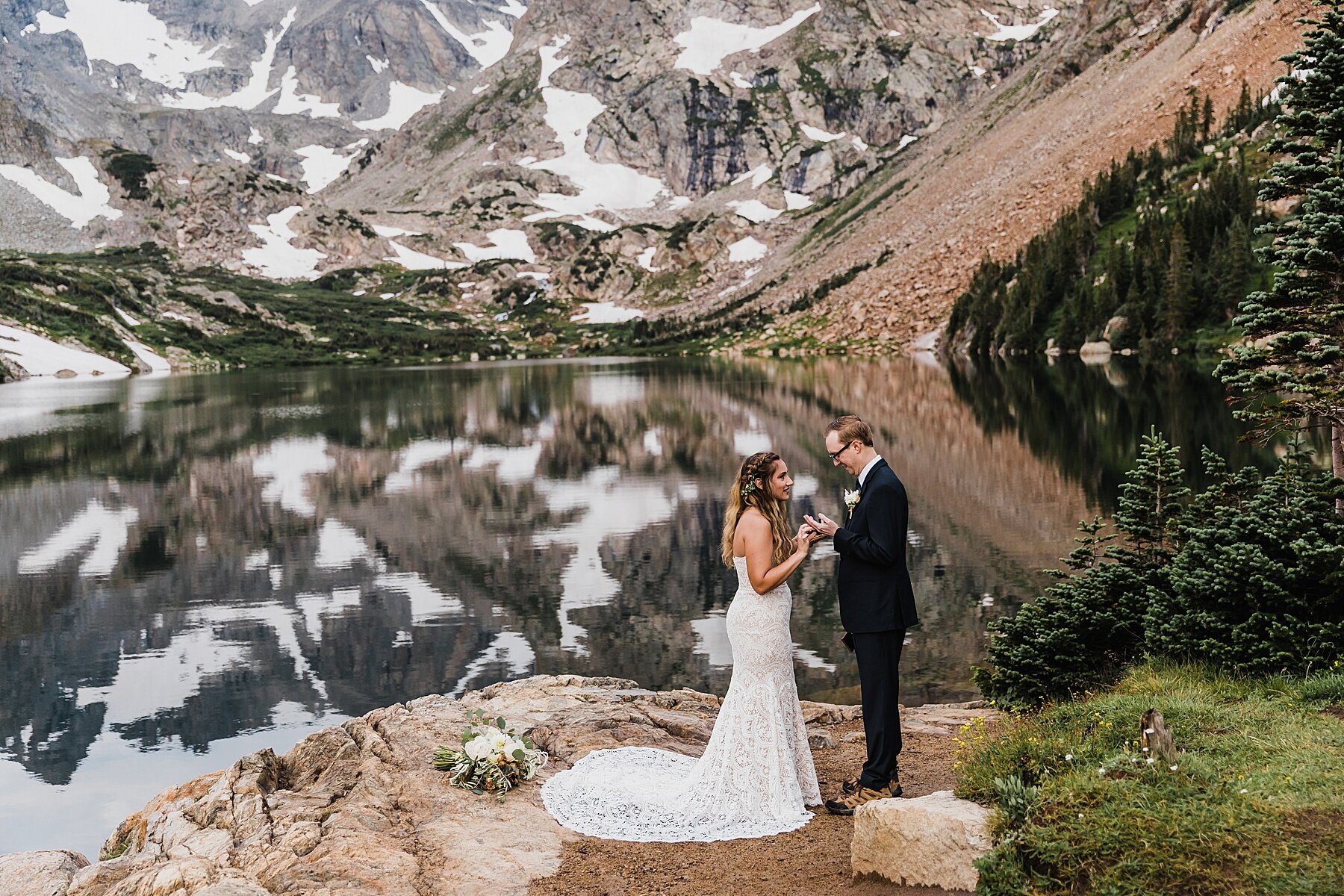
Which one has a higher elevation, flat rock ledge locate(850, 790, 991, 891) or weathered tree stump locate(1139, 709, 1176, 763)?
weathered tree stump locate(1139, 709, 1176, 763)

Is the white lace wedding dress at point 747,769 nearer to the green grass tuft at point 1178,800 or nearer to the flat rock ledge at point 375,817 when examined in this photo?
the flat rock ledge at point 375,817

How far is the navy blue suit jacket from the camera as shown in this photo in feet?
29.7

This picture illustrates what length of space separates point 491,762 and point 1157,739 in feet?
20.7

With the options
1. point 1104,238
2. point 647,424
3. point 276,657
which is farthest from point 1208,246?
point 276,657

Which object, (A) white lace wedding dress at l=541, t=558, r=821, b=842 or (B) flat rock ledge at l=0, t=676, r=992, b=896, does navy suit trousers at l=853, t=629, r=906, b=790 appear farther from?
(B) flat rock ledge at l=0, t=676, r=992, b=896

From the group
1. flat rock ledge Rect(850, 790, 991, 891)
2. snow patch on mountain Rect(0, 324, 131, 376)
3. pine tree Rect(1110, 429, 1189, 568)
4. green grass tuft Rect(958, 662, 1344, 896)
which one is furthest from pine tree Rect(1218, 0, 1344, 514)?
snow patch on mountain Rect(0, 324, 131, 376)

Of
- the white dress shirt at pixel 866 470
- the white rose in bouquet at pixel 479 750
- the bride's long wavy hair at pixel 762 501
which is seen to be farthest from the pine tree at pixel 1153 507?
the white rose in bouquet at pixel 479 750

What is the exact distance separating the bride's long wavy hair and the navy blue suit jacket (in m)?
0.51

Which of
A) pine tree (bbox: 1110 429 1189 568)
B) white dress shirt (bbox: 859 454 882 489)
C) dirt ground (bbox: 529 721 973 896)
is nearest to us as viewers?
dirt ground (bbox: 529 721 973 896)

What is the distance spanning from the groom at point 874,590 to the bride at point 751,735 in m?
0.44

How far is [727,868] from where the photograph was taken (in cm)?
834

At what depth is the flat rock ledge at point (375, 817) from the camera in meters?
8.27

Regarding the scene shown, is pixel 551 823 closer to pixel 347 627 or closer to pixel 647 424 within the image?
pixel 347 627

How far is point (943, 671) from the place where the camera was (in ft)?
56.0
